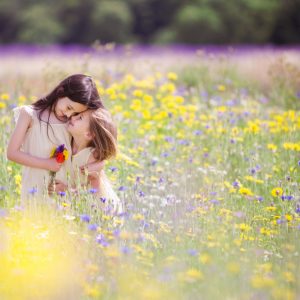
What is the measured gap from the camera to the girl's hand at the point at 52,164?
3631mm

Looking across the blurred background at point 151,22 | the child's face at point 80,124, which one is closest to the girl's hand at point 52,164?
the child's face at point 80,124

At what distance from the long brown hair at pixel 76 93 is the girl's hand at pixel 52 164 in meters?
0.27

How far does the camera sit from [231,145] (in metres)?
5.05

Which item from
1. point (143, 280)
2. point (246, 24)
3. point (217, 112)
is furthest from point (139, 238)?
point (246, 24)

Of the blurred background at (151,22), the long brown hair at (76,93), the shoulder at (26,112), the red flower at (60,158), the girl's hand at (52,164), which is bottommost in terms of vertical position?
the girl's hand at (52,164)

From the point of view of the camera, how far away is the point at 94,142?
12.4ft

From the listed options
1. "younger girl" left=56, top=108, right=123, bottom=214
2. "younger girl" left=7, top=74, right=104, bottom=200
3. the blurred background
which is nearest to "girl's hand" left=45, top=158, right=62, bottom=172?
"younger girl" left=7, top=74, right=104, bottom=200

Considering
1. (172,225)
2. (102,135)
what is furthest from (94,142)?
(172,225)

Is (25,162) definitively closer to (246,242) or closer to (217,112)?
(246,242)

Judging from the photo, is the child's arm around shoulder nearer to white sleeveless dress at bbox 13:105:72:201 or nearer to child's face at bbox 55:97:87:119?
white sleeveless dress at bbox 13:105:72:201

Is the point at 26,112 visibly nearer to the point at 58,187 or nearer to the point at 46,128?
the point at 46,128

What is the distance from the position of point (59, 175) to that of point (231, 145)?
67.3 inches

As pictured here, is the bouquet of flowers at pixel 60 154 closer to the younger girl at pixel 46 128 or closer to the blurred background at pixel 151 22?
the younger girl at pixel 46 128

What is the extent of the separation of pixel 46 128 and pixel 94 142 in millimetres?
275
